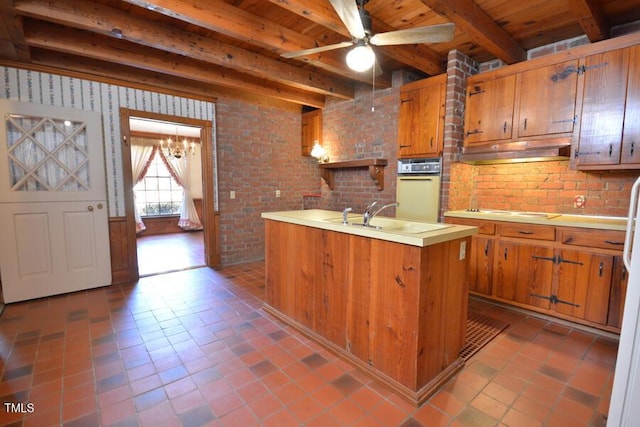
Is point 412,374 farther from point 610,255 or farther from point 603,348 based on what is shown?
point 610,255

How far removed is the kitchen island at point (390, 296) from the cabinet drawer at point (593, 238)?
1285 mm

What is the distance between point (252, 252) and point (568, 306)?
3.96 metres

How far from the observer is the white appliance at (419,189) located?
11.1ft

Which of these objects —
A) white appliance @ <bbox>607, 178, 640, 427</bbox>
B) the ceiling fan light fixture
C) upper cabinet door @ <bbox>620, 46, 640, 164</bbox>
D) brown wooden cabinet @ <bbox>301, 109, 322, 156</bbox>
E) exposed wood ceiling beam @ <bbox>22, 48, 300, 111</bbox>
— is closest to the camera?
white appliance @ <bbox>607, 178, 640, 427</bbox>

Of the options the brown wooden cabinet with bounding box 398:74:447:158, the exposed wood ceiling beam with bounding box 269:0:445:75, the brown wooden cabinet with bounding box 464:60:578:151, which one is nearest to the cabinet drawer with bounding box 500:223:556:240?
the brown wooden cabinet with bounding box 464:60:578:151

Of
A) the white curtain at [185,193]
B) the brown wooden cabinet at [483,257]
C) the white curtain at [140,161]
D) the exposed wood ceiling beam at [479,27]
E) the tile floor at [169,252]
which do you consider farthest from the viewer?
the white curtain at [185,193]

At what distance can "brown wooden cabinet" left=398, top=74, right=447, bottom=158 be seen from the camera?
3.34m

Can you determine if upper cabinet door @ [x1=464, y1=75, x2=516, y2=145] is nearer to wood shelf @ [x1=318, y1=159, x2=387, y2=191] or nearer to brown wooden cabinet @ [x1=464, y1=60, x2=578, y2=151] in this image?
brown wooden cabinet @ [x1=464, y1=60, x2=578, y2=151]

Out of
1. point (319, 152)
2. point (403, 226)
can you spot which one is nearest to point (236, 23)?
point (403, 226)

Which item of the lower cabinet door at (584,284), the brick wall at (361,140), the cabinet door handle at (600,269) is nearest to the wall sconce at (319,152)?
the brick wall at (361,140)

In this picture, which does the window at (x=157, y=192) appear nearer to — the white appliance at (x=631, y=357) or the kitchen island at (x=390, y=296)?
the kitchen island at (x=390, y=296)

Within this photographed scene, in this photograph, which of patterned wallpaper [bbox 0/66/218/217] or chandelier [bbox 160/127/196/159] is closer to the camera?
patterned wallpaper [bbox 0/66/218/217]

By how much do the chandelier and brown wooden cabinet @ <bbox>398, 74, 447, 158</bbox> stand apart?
18.4ft

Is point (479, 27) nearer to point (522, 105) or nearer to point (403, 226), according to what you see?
point (522, 105)
